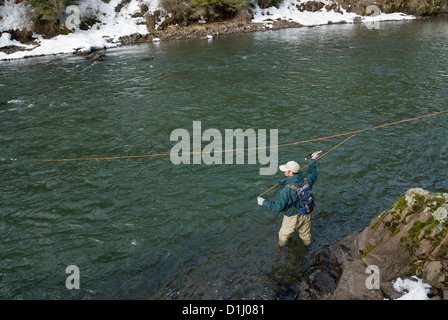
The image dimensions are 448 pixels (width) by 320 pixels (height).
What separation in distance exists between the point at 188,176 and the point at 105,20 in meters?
51.9

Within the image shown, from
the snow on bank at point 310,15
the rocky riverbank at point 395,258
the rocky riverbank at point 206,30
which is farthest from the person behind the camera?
the snow on bank at point 310,15

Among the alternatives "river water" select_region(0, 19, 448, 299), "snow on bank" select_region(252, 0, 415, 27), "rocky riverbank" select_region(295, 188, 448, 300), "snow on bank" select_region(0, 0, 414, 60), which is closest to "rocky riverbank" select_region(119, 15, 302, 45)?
"snow on bank" select_region(0, 0, 414, 60)

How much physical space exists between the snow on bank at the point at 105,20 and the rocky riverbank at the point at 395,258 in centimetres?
4464

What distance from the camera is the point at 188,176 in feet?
37.6

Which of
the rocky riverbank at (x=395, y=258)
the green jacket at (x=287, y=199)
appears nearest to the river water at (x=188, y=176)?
the rocky riverbank at (x=395, y=258)

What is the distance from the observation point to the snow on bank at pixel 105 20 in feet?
136

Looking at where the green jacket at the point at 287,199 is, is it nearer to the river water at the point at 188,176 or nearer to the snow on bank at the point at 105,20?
the river water at the point at 188,176

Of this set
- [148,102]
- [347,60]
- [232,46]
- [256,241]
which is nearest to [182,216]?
[256,241]

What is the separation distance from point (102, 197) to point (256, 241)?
589cm

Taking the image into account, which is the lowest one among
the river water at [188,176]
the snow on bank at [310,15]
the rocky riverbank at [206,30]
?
the river water at [188,176]

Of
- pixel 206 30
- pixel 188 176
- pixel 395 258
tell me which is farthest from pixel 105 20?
pixel 395 258

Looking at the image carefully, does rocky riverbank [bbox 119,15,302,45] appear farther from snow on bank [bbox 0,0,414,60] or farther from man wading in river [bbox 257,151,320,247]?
man wading in river [bbox 257,151,320,247]

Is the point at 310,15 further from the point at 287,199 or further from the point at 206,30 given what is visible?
the point at 287,199
